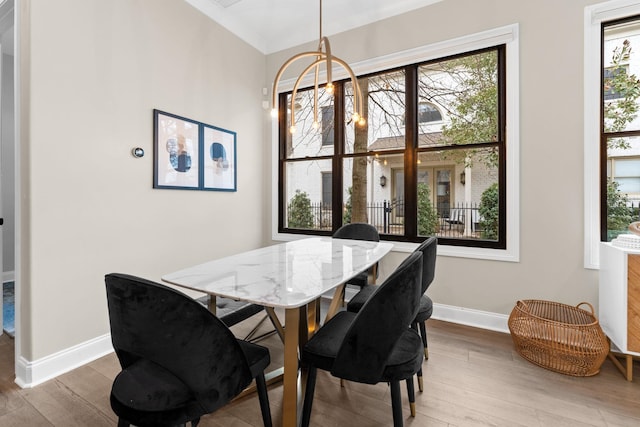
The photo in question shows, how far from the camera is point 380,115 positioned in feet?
11.0

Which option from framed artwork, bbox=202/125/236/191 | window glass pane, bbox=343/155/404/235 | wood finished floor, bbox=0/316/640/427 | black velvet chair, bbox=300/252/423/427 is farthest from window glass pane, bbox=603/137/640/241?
framed artwork, bbox=202/125/236/191

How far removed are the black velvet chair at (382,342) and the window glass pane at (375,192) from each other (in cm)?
203

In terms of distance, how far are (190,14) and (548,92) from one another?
3.26 m

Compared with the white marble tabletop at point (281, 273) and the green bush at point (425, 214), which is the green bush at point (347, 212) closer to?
the green bush at point (425, 214)

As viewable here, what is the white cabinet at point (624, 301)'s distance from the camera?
1881 millimetres

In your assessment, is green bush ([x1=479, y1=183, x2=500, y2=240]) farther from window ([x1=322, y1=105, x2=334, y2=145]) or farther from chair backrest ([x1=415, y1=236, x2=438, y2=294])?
window ([x1=322, y1=105, x2=334, y2=145])

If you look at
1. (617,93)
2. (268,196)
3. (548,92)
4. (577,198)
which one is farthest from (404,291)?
(268,196)

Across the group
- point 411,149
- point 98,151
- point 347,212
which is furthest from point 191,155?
point 411,149

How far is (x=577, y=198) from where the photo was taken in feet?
7.80

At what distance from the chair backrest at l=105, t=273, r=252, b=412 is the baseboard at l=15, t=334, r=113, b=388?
1.48m

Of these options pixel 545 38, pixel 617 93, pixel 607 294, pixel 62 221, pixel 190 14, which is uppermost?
pixel 190 14

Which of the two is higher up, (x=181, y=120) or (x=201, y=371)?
(x=181, y=120)

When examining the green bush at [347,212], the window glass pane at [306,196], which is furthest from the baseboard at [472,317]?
the window glass pane at [306,196]

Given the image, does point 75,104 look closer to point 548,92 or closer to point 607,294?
point 548,92
